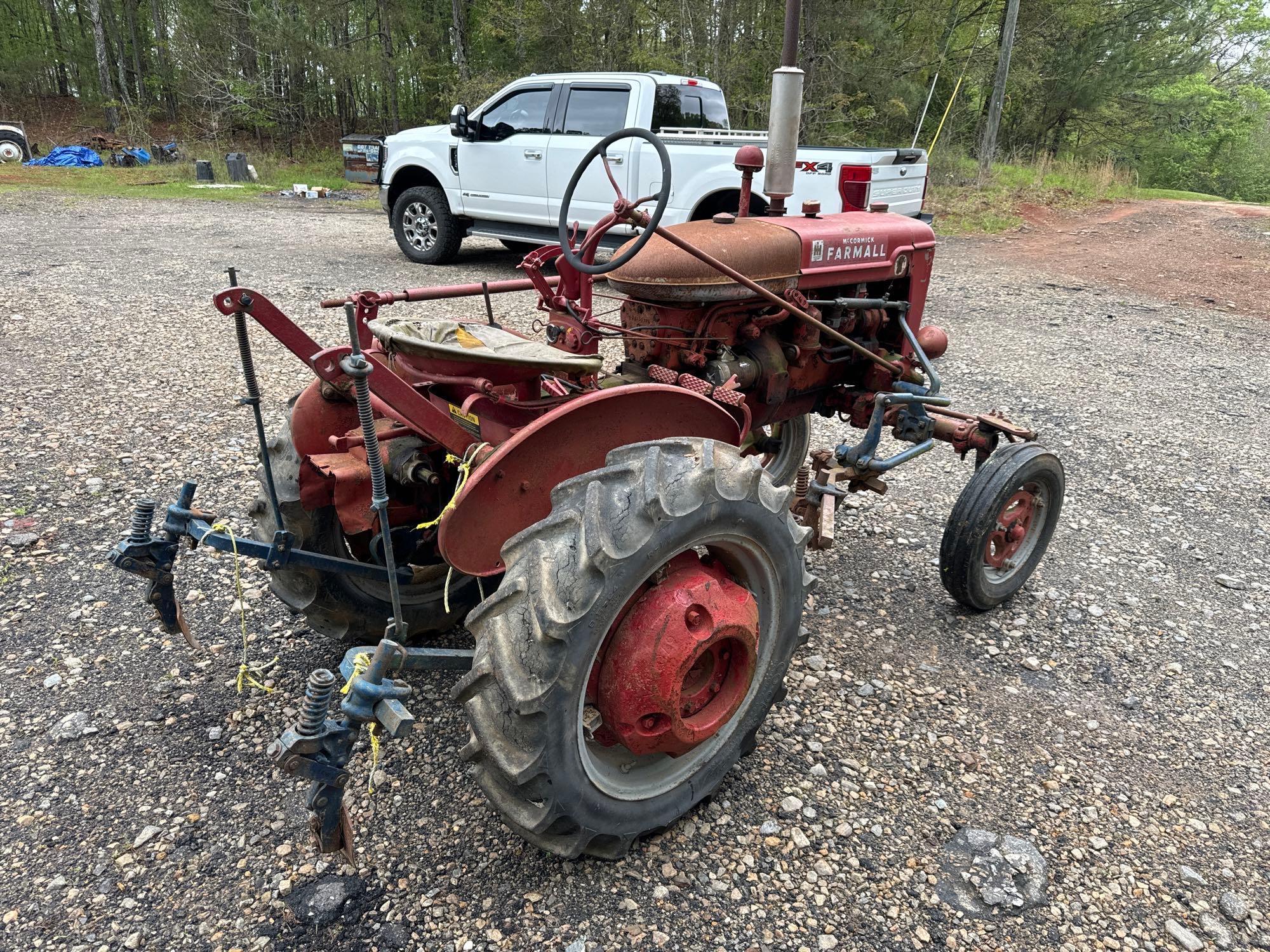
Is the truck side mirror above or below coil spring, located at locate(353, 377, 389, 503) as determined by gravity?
above

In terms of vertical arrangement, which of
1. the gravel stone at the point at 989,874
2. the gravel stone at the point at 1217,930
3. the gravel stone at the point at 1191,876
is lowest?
the gravel stone at the point at 1217,930

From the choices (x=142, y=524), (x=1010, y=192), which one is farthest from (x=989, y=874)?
(x=1010, y=192)

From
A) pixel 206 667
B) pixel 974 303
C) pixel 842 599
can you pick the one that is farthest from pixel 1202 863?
pixel 974 303

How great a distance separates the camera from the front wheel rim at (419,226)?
920cm

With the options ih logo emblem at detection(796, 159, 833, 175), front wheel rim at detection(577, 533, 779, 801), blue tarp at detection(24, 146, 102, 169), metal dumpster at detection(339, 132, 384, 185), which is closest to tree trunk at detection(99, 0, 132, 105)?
blue tarp at detection(24, 146, 102, 169)

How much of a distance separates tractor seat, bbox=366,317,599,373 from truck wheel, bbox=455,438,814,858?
0.35m

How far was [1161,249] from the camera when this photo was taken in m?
11.6

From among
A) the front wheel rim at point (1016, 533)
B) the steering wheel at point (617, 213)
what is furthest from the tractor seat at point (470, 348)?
the front wheel rim at point (1016, 533)

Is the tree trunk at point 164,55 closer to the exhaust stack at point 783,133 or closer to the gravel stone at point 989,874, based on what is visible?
the exhaust stack at point 783,133

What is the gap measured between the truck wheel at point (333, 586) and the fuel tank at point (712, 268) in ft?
3.92

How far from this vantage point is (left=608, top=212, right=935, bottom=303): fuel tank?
9.09 ft

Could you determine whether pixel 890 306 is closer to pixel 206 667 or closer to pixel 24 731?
pixel 206 667

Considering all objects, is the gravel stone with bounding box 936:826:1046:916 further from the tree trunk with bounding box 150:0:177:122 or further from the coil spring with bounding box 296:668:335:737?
the tree trunk with bounding box 150:0:177:122

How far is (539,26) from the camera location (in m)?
18.1
